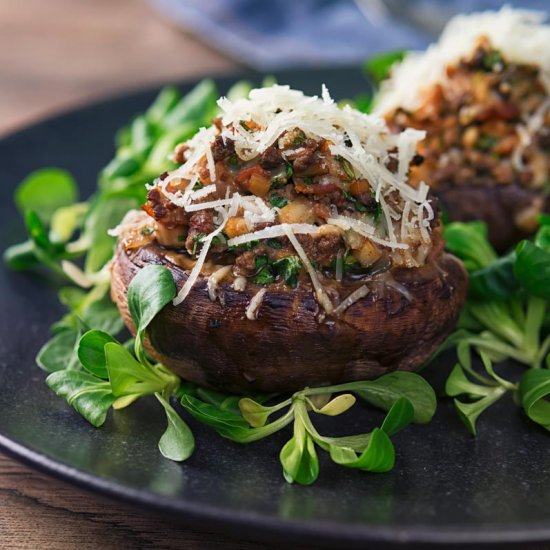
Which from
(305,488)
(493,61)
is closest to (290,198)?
(305,488)

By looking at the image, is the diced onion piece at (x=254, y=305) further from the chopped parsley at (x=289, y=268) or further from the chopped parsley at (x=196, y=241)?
the chopped parsley at (x=196, y=241)

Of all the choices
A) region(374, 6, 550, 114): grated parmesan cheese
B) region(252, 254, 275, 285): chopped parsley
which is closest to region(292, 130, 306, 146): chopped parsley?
region(252, 254, 275, 285): chopped parsley

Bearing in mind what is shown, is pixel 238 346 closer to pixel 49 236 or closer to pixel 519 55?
pixel 49 236

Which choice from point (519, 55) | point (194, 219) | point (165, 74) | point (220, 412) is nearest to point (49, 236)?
point (194, 219)

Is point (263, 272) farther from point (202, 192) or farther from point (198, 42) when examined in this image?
point (198, 42)

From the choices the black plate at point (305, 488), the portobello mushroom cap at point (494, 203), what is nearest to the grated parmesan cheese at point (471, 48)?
the portobello mushroom cap at point (494, 203)
